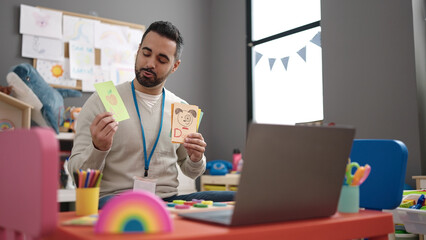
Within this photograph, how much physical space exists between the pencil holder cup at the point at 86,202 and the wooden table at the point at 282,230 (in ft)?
0.07

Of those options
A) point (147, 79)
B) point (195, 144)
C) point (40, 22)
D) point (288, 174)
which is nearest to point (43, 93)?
point (40, 22)

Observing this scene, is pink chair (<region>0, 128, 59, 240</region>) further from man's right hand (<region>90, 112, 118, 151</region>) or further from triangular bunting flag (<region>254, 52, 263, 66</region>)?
triangular bunting flag (<region>254, 52, 263, 66</region>)

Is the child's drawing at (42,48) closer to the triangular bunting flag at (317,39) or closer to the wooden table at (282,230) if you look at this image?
the triangular bunting flag at (317,39)

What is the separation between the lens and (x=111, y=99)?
1257 mm

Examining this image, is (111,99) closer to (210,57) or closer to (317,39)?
(317,39)

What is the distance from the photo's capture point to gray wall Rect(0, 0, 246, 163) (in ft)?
12.7

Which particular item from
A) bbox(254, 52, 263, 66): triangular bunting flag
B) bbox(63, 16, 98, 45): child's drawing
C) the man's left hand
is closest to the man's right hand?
the man's left hand

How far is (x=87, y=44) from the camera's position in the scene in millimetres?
3463

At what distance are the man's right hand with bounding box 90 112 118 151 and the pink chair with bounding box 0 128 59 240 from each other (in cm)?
54

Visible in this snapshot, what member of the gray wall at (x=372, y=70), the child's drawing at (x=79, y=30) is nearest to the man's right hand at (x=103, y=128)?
the gray wall at (x=372, y=70)

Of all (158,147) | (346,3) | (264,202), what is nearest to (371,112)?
(346,3)

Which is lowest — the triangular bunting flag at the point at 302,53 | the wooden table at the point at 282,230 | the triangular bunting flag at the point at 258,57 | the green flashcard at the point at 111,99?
the wooden table at the point at 282,230

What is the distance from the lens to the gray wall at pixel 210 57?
12.7 ft

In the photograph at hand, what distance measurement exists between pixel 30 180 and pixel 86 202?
0.71ft
